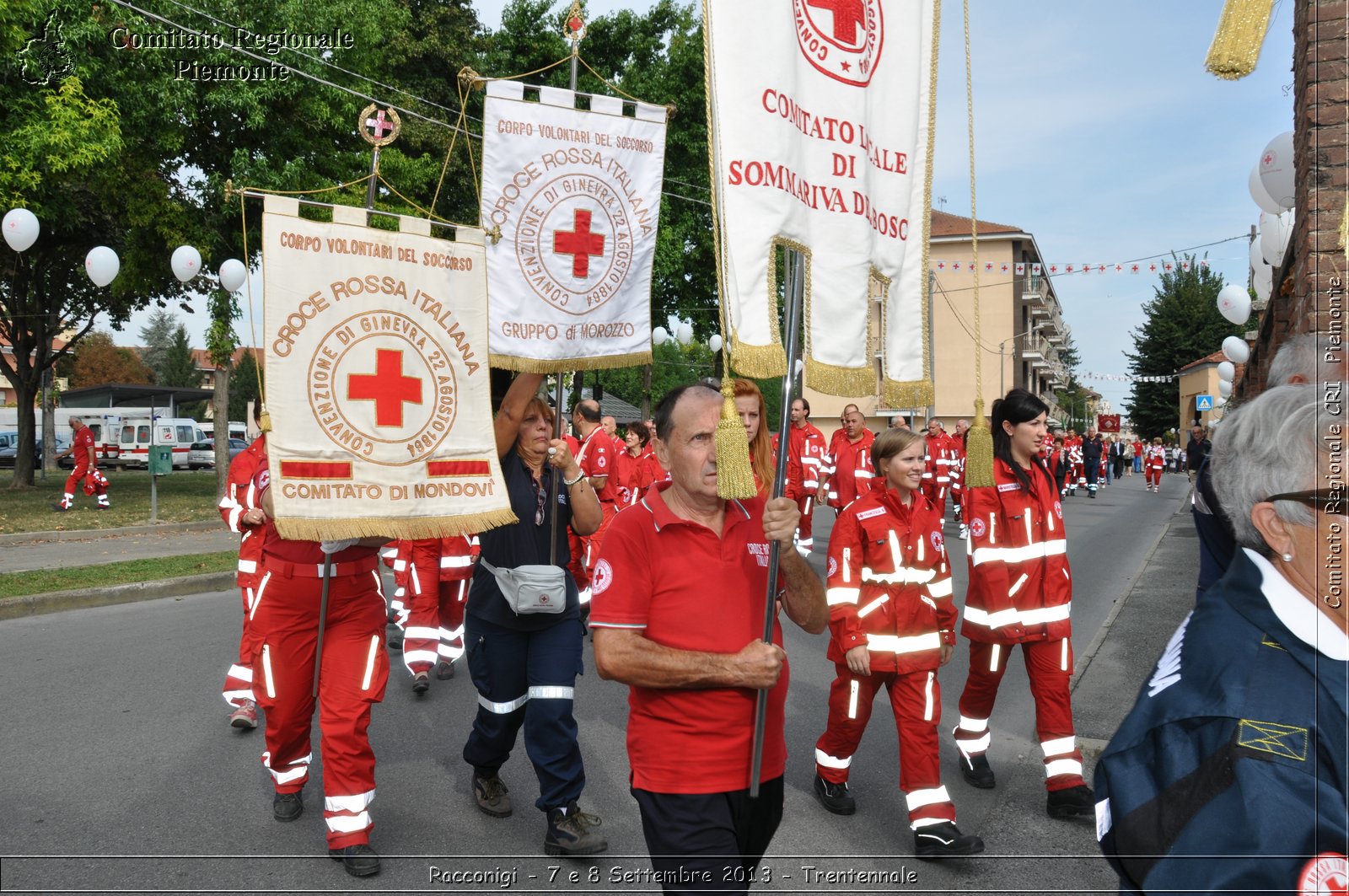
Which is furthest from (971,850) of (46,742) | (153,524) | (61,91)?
(61,91)

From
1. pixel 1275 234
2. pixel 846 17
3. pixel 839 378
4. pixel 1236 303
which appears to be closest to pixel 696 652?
pixel 839 378

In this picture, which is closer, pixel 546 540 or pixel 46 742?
pixel 546 540

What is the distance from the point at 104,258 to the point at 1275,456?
57.8 feet

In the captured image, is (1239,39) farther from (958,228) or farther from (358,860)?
(958,228)

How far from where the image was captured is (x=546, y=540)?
470 cm

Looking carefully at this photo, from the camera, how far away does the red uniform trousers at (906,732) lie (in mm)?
4180

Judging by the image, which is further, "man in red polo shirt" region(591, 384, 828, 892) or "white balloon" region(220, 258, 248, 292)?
"white balloon" region(220, 258, 248, 292)

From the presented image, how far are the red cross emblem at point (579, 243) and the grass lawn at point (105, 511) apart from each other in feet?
44.5

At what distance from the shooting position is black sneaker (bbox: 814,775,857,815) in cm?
471

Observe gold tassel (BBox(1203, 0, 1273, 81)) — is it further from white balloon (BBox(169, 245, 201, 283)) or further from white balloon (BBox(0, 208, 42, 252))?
white balloon (BBox(0, 208, 42, 252))

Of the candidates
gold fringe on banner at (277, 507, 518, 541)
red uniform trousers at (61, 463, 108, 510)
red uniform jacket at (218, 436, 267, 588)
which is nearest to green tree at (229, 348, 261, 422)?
red uniform trousers at (61, 463, 108, 510)

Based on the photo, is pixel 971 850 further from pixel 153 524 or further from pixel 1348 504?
pixel 153 524

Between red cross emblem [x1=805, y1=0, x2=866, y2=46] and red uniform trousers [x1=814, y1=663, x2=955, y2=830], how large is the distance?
267 cm

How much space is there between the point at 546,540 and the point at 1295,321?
12.6ft
